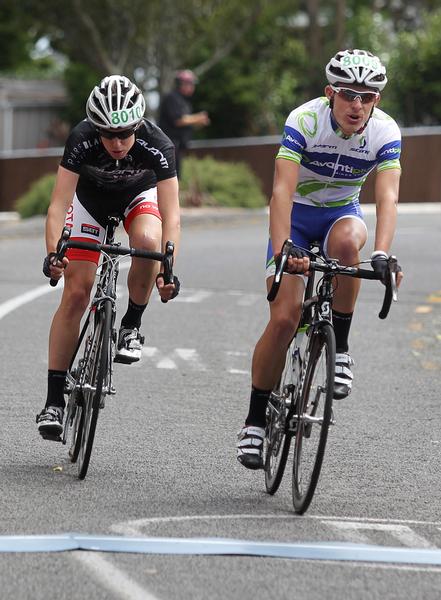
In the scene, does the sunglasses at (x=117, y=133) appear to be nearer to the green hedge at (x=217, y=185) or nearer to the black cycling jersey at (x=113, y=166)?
the black cycling jersey at (x=113, y=166)

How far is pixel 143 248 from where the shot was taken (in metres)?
7.71

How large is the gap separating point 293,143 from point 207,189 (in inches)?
814

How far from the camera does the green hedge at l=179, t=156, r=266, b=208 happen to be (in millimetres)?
26984

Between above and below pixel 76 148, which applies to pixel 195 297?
below

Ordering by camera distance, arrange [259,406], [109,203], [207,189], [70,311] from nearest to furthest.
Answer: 1. [259,406]
2. [70,311]
3. [109,203]
4. [207,189]

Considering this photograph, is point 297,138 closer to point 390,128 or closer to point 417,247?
point 390,128

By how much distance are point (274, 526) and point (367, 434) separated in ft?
8.52

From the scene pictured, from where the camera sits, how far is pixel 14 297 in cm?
1485

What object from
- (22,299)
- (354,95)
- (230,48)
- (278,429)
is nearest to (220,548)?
(278,429)

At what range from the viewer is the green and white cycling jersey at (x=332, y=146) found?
7.14 metres

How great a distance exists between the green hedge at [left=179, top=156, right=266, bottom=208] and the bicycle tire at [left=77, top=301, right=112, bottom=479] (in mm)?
19090

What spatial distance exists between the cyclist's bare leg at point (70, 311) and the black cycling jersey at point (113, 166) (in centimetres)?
36

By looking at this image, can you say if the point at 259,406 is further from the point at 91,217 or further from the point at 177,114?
the point at 177,114

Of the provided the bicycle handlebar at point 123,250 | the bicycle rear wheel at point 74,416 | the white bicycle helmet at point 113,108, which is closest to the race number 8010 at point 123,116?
the white bicycle helmet at point 113,108
